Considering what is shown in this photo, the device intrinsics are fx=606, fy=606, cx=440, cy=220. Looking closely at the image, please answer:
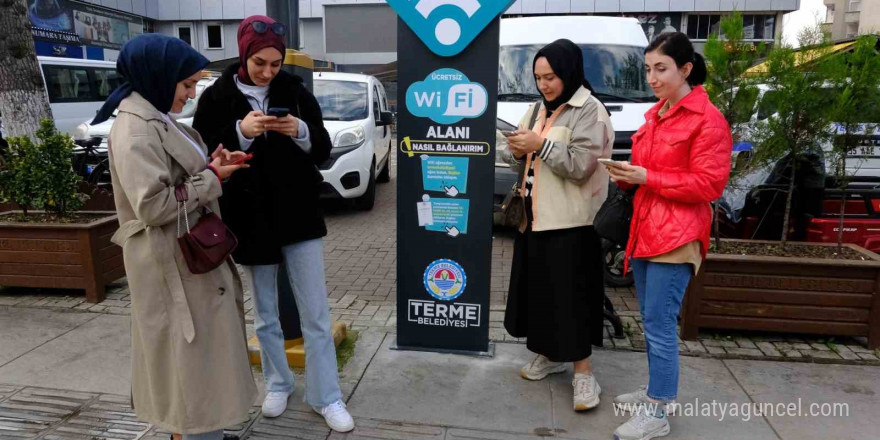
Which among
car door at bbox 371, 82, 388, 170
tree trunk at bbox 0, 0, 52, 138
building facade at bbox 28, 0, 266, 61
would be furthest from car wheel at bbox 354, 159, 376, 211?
building facade at bbox 28, 0, 266, 61

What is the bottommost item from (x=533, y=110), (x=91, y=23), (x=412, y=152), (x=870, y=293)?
(x=870, y=293)

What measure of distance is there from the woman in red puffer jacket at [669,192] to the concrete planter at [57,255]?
410 centimetres

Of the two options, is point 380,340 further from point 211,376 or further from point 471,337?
point 211,376

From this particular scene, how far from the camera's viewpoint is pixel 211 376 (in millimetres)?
2436

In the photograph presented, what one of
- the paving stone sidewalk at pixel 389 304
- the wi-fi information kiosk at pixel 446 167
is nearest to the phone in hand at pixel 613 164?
the wi-fi information kiosk at pixel 446 167

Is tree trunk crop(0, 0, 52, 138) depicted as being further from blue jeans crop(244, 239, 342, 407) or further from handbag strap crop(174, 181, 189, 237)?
handbag strap crop(174, 181, 189, 237)

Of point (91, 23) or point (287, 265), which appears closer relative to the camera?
point (287, 265)

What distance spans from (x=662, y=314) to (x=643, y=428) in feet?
1.93

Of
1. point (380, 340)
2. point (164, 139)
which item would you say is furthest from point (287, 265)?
point (380, 340)

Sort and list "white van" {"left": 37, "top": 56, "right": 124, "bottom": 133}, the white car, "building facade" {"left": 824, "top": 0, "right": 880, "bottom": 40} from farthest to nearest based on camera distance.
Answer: "building facade" {"left": 824, "top": 0, "right": 880, "bottom": 40}
"white van" {"left": 37, "top": 56, "right": 124, "bottom": 133}
the white car

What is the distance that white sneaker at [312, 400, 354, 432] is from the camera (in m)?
3.05

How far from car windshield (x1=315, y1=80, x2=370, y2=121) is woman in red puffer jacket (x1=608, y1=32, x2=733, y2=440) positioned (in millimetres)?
6082

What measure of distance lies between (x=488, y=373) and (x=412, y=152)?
1.41 m

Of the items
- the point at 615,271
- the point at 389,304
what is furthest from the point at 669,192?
the point at 615,271
